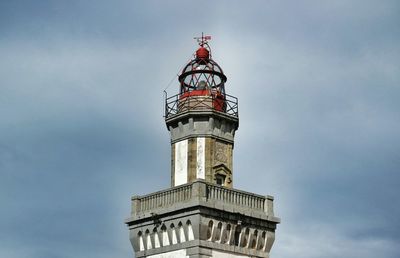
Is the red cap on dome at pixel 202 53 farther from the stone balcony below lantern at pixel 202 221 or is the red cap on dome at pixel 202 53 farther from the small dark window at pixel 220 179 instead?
the stone balcony below lantern at pixel 202 221

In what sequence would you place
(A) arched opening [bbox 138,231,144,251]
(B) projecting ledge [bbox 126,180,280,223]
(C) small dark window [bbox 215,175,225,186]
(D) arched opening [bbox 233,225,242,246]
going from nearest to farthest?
(B) projecting ledge [bbox 126,180,280,223] → (D) arched opening [bbox 233,225,242,246] → (A) arched opening [bbox 138,231,144,251] → (C) small dark window [bbox 215,175,225,186]

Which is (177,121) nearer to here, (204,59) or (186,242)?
(204,59)

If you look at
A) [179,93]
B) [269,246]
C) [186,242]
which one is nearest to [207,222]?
[186,242]

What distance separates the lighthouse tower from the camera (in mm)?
43812

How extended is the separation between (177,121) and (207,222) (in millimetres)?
6737

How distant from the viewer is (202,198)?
4362 centimetres

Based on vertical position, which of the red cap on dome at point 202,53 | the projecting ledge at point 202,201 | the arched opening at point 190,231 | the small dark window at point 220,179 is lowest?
the arched opening at point 190,231

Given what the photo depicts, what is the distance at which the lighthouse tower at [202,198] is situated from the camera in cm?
4381

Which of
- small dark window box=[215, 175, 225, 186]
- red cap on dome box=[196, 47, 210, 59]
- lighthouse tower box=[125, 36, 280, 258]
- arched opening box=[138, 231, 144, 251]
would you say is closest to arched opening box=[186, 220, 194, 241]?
lighthouse tower box=[125, 36, 280, 258]

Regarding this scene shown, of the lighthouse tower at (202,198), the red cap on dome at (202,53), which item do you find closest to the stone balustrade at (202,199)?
the lighthouse tower at (202,198)

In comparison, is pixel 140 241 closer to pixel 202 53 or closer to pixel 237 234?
pixel 237 234

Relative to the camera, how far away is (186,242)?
43719 millimetres

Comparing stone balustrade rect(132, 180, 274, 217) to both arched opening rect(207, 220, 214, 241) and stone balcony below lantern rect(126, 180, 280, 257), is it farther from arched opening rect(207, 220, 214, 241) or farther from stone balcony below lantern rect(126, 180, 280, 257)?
arched opening rect(207, 220, 214, 241)

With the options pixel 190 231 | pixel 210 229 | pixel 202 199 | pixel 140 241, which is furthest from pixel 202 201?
pixel 140 241
